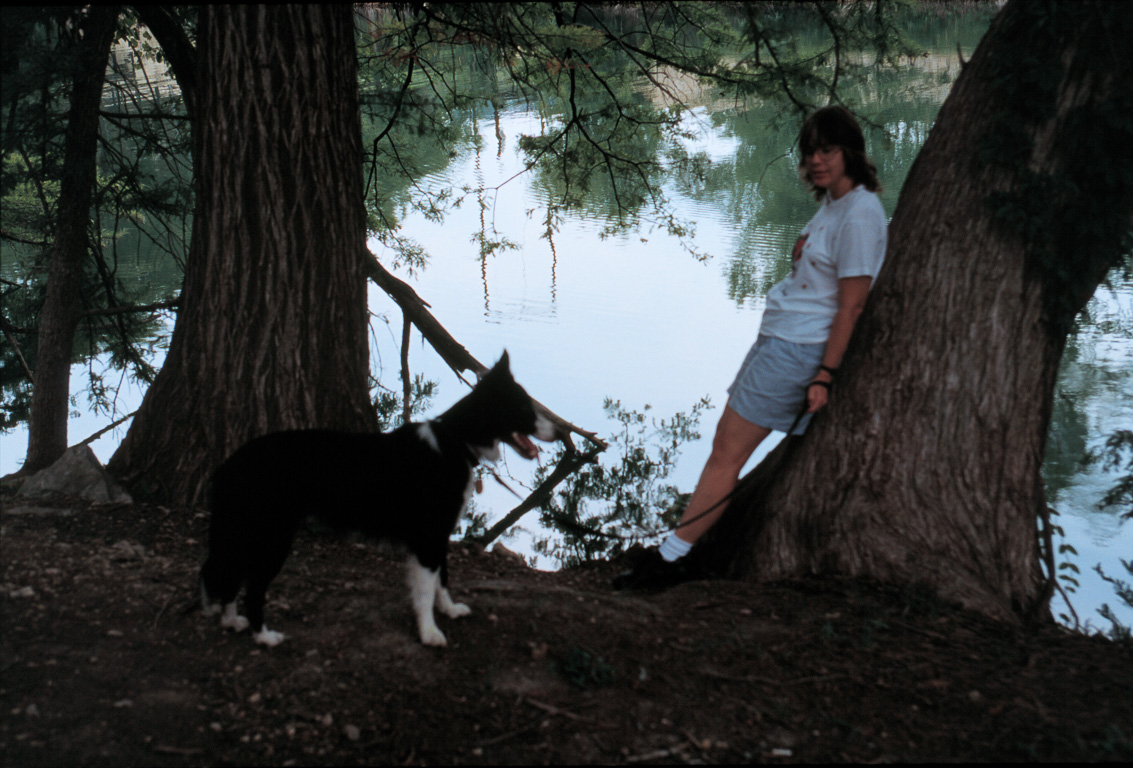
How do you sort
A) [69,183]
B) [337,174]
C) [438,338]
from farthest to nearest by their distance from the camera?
[438,338] → [69,183] → [337,174]

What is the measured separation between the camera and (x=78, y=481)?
418cm

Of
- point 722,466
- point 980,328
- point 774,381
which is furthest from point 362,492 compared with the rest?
point 980,328

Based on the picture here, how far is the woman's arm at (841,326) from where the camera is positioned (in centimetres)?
314

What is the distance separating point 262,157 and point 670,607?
276 cm

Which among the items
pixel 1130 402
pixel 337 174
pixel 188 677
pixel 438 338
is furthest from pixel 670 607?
pixel 1130 402

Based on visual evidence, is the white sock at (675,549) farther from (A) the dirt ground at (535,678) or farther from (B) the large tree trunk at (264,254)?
(B) the large tree trunk at (264,254)

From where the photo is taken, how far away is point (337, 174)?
4.06 metres

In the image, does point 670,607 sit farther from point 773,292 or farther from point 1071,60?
point 1071,60

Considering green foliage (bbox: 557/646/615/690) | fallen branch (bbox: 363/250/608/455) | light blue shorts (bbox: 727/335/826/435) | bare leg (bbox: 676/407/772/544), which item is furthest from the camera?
fallen branch (bbox: 363/250/608/455)

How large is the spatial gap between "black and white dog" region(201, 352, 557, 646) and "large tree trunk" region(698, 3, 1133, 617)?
1.36 metres

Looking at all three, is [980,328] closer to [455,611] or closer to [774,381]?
[774,381]

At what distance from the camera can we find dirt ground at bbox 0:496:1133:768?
2.50 m

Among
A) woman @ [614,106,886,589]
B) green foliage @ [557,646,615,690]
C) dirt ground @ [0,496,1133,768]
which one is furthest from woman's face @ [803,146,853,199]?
green foliage @ [557,646,615,690]

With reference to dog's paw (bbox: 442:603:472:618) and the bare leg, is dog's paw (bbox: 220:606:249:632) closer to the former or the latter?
dog's paw (bbox: 442:603:472:618)
